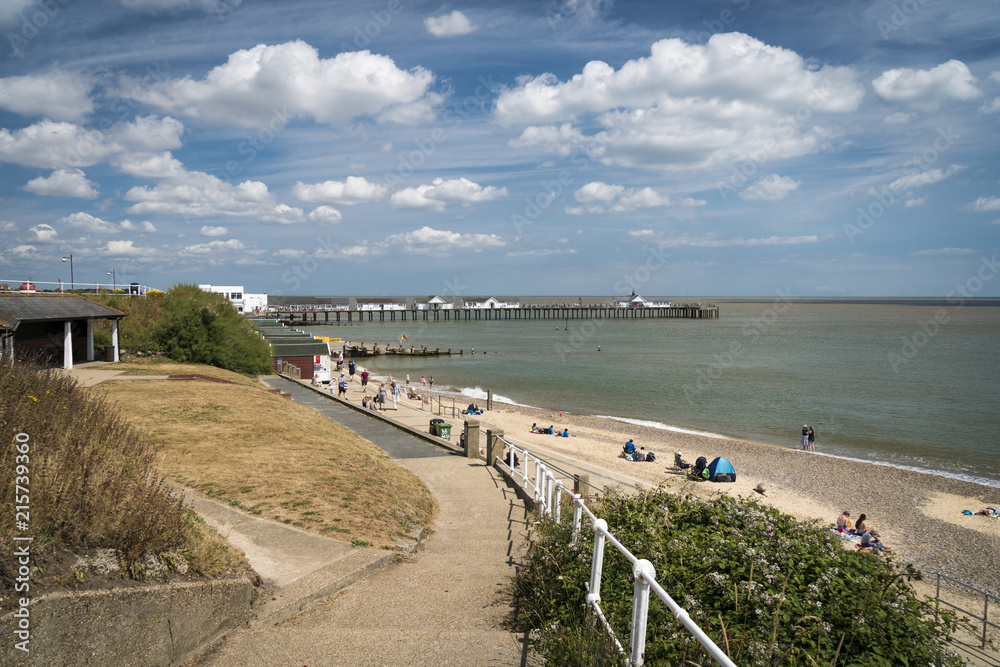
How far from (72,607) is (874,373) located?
214 ft

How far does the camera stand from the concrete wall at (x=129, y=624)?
3.58 m

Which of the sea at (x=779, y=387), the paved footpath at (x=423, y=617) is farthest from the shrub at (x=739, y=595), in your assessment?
the sea at (x=779, y=387)

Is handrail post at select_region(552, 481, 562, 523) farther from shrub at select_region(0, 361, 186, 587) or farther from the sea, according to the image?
the sea

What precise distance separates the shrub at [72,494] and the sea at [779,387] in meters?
30.0

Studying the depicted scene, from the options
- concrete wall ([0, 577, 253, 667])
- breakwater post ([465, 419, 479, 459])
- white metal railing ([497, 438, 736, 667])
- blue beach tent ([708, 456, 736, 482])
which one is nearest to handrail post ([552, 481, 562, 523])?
white metal railing ([497, 438, 736, 667])

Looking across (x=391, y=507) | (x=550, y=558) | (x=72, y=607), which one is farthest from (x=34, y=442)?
(x=391, y=507)

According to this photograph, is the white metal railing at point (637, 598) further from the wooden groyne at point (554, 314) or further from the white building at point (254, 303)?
the wooden groyne at point (554, 314)

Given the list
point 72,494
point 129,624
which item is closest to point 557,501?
point 129,624

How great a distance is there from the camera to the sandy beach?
16.5 m

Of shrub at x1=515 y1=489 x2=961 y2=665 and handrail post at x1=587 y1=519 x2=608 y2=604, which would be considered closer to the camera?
shrub at x1=515 y1=489 x2=961 y2=665

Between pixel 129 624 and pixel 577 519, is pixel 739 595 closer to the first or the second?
pixel 577 519

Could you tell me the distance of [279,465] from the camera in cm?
1060

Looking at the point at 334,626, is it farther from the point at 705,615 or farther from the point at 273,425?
the point at 273,425

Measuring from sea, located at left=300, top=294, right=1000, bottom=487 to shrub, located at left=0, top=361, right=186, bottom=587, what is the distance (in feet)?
98.4
